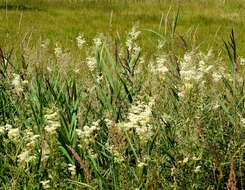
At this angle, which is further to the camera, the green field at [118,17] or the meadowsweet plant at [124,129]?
the green field at [118,17]

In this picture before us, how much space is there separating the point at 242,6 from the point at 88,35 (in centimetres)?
857

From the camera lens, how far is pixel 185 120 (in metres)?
3.65

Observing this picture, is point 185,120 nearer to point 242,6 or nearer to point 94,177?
point 94,177

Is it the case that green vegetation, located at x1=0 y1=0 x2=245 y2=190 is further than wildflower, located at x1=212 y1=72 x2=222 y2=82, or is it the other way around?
wildflower, located at x1=212 y1=72 x2=222 y2=82

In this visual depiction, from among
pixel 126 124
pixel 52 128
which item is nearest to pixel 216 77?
pixel 126 124

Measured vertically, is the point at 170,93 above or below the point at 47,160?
above

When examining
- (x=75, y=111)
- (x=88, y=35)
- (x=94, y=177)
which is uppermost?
(x=75, y=111)

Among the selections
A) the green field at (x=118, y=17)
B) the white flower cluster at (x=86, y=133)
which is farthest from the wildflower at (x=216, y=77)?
the green field at (x=118, y=17)


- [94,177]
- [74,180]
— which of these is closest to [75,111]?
[94,177]

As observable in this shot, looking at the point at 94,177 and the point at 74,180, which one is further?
the point at 94,177

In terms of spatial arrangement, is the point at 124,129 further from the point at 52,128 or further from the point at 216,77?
the point at 216,77

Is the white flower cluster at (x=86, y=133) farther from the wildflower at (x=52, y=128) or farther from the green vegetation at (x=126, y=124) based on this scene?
the wildflower at (x=52, y=128)

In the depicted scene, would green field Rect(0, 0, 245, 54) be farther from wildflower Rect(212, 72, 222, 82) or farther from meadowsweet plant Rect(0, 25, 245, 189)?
meadowsweet plant Rect(0, 25, 245, 189)

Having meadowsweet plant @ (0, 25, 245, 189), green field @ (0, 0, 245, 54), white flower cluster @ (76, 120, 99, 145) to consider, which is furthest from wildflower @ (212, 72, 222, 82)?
green field @ (0, 0, 245, 54)
